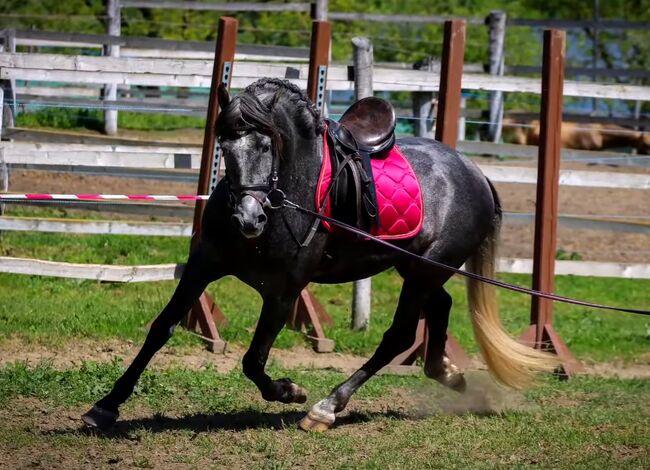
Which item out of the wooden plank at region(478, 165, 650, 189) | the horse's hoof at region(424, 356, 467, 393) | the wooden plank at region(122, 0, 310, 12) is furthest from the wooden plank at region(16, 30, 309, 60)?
the horse's hoof at region(424, 356, 467, 393)

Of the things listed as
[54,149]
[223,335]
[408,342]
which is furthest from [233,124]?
[54,149]

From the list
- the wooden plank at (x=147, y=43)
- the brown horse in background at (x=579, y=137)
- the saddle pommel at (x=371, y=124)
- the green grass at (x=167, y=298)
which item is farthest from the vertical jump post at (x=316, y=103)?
the brown horse in background at (x=579, y=137)

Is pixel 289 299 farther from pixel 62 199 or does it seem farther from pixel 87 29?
pixel 87 29

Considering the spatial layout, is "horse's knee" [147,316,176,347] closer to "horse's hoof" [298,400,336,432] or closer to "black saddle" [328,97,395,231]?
"horse's hoof" [298,400,336,432]

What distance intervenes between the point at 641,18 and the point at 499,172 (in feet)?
57.1

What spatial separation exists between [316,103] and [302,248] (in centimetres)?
258

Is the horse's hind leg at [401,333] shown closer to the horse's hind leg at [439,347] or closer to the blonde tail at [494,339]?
the horse's hind leg at [439,347]

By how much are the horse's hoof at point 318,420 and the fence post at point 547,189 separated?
8.64 feet

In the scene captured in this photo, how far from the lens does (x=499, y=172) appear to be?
31.9ft

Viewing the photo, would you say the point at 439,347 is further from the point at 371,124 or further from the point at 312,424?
the point at 371,124

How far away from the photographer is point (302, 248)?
6.22 meters

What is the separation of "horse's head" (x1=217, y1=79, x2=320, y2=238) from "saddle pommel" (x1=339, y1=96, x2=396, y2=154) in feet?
2.80

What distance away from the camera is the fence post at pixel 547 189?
8.65m

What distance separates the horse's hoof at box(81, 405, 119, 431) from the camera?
5.95 m
